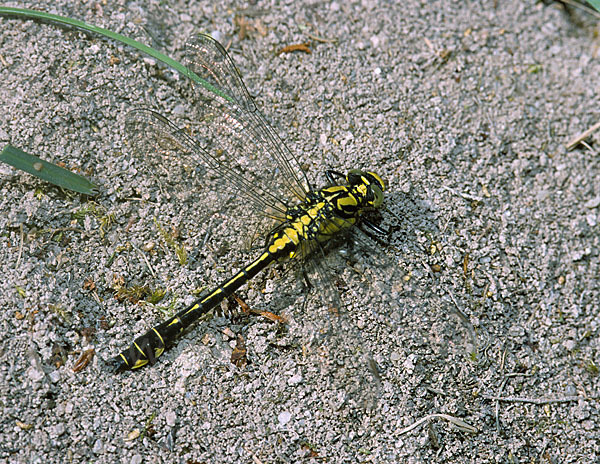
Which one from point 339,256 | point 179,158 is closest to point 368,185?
point 339,256

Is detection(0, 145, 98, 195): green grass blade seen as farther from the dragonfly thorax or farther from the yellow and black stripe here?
the dragonfly thorax

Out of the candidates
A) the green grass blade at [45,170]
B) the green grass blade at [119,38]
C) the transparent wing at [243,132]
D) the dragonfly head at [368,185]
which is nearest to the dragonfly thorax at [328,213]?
the dragonfly head at [368,185]

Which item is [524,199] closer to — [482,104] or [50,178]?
[482,104]

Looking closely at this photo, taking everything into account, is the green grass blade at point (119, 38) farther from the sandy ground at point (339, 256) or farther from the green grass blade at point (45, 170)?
the green grass blade at point (45, 170)

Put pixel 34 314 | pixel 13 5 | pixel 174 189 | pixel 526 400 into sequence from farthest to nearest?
pixel 13 5
pixel 174 189
pixel 526 400
pixel 34 314

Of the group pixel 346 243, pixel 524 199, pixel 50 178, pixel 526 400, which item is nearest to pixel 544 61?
pixel 524 199
